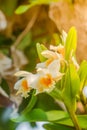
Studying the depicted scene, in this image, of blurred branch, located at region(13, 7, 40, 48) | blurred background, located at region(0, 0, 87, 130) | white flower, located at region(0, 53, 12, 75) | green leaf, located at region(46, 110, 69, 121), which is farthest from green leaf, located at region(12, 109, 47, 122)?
blurred branch, located at region(13, 7, 40, 48)

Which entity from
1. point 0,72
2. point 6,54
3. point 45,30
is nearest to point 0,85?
point 0,72

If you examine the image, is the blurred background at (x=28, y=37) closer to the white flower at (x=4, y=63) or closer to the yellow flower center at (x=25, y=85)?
the white flower at (x=4, y=63)

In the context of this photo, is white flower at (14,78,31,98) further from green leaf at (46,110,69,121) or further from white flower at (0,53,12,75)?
white flower at (0,53,12,75)

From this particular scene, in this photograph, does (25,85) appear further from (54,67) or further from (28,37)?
(28,37)

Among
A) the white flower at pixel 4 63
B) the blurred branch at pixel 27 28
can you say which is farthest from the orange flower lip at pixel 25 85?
the blurred branch at pixel 27 28

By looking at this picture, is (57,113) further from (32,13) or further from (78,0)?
(32,13)
